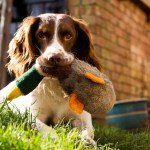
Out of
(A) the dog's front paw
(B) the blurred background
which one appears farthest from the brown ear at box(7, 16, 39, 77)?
(B) the blurred background

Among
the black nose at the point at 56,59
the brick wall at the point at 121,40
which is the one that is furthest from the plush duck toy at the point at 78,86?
the brick wall at the point at 121,40

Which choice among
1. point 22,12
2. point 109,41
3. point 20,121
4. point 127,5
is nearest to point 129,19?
point 127,5

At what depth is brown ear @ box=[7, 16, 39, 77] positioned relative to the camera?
2.40 meters

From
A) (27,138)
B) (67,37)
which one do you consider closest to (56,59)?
(67,37)

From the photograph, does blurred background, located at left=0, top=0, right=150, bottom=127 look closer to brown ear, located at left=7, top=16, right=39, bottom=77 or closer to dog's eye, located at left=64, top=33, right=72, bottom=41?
brown ear, located at left=7, top=16, right=39, bottom=77

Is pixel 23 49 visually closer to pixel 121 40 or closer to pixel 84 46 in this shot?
pixel 84 46

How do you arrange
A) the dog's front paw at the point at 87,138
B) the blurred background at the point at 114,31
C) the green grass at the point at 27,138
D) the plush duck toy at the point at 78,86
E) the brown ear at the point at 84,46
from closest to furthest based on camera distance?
1. the green grass at the point at 27,138
2. the dog's front paw at the point at 87,138
3. the plush duck toy at the point at 78,86
4. the brown ear at the point at 84,46
5. the blurred background at the point at 114,31

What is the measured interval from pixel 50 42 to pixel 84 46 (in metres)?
0.35

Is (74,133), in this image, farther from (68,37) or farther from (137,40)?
(137,40)

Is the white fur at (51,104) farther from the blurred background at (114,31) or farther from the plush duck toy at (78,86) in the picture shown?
the blurred background at (114,31)

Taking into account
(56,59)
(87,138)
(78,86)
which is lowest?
(87,138)

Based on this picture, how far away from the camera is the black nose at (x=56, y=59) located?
2043 millimetres

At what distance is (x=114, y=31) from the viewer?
207 inches

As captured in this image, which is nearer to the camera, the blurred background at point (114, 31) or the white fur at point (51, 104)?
the white fur at point (51, 104)
